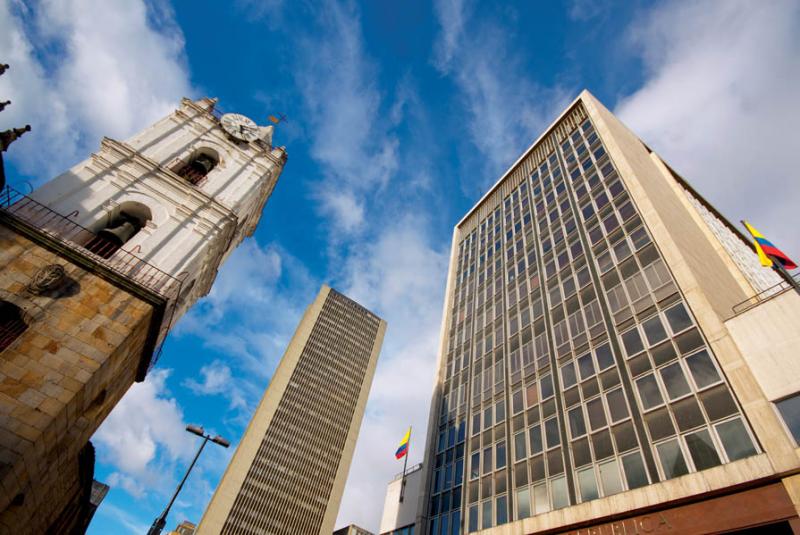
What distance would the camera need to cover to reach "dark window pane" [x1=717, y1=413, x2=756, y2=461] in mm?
15464

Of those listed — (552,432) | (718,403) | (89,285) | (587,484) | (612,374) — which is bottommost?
(89,285)

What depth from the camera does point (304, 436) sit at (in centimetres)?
8488

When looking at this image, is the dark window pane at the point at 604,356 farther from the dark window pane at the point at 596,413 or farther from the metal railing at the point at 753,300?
the metal railing at the point at 753,300

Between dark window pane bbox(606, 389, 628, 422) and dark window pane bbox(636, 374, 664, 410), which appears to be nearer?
dark window pane bbox(636, 374, 664, 410)

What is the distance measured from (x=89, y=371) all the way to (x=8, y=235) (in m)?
6.23

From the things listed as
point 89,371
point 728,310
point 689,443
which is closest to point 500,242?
point 728,310

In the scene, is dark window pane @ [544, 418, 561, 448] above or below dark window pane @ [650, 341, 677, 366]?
below

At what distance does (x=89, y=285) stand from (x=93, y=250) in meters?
3.94

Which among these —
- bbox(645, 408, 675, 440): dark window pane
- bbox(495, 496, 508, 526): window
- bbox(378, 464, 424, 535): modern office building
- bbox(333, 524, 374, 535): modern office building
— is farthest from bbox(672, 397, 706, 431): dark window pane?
bbox(333, 524, 374, 535): modern office building

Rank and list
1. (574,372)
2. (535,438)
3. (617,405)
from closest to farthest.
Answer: (617,405) < (535,438) < (574,372)

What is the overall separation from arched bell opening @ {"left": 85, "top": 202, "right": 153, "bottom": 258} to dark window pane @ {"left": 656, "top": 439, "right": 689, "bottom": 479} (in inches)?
1024

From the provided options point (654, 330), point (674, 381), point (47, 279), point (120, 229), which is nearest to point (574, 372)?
point (654, 330)

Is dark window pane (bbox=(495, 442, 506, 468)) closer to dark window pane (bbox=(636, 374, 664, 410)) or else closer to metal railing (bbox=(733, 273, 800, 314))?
dark window pane (bbox=(636, 374, 664, 410))

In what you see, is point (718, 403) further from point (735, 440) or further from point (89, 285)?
point (89, 285)
